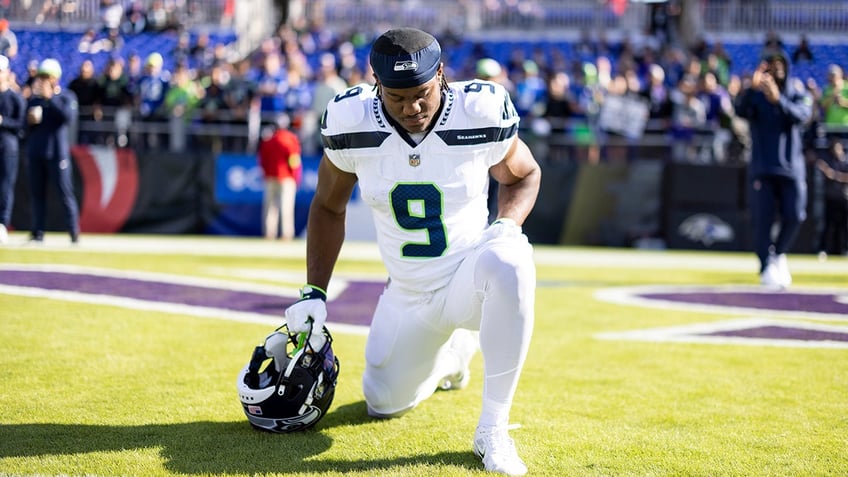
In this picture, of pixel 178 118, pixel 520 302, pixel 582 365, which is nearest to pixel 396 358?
pixel 520 302

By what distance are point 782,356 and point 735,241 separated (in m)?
8.13

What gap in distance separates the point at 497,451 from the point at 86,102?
13.1 metres

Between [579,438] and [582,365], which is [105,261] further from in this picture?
[579,438]

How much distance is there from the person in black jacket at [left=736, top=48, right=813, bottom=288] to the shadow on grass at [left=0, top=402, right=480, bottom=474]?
580cm

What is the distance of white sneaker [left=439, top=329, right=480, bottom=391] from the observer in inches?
171

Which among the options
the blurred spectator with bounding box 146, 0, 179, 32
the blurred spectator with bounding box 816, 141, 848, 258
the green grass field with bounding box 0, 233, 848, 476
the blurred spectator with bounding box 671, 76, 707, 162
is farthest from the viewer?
the blurred spectator with bounding box 146, 0, 179, 32

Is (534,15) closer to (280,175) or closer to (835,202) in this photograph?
(835,202)

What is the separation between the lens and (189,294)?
6969 millimetres

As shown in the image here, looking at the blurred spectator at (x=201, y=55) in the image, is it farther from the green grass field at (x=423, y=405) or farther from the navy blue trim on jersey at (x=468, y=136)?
the navy blue trim on jersey at (x=468, y=136)

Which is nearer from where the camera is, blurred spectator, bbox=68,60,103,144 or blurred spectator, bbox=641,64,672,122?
blurred spectator, bbox=641,64,672,122

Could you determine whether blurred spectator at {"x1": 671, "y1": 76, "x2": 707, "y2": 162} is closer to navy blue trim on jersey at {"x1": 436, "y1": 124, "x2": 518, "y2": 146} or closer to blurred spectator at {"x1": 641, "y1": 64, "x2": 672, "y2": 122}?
blurred spectator at {"x1": 641, "y1": 64, "x2": 672, "y2": 122}

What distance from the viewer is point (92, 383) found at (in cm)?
427

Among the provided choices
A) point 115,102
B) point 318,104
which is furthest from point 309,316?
point 115,102

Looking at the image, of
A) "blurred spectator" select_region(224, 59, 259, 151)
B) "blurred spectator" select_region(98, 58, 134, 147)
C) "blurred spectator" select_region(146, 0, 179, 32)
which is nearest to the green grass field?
"blurred spectator" select_region(224, 59, 259, 151)
